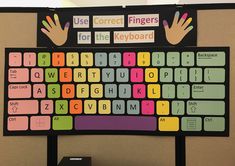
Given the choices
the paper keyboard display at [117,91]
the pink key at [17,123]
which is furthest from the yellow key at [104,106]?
the pink key at [17,123]

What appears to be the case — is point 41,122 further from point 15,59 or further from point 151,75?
point 151,75

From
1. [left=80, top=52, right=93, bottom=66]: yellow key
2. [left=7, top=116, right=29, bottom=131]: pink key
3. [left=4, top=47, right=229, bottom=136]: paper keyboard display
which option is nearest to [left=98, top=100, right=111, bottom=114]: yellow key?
[left=4, top=47, right=229, bottom=136]: paper keyboard display

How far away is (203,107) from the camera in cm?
78

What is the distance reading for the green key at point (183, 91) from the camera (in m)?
0.77

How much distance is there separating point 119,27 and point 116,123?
0.28m

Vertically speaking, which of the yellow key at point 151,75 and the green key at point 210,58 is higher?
the green key at point 210,58

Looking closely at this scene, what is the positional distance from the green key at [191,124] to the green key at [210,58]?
0.16 metres

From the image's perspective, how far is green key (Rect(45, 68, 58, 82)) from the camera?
795 millimetres

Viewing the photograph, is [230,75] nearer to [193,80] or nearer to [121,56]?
[193,80]

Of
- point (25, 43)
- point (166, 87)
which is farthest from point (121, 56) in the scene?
point (25, 43)

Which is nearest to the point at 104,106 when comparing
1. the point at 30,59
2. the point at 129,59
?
the point at 129,59

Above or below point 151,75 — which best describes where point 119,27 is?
above

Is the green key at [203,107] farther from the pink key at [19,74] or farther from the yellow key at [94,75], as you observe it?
the pink key at [19,74]

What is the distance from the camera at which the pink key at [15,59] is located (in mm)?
797
